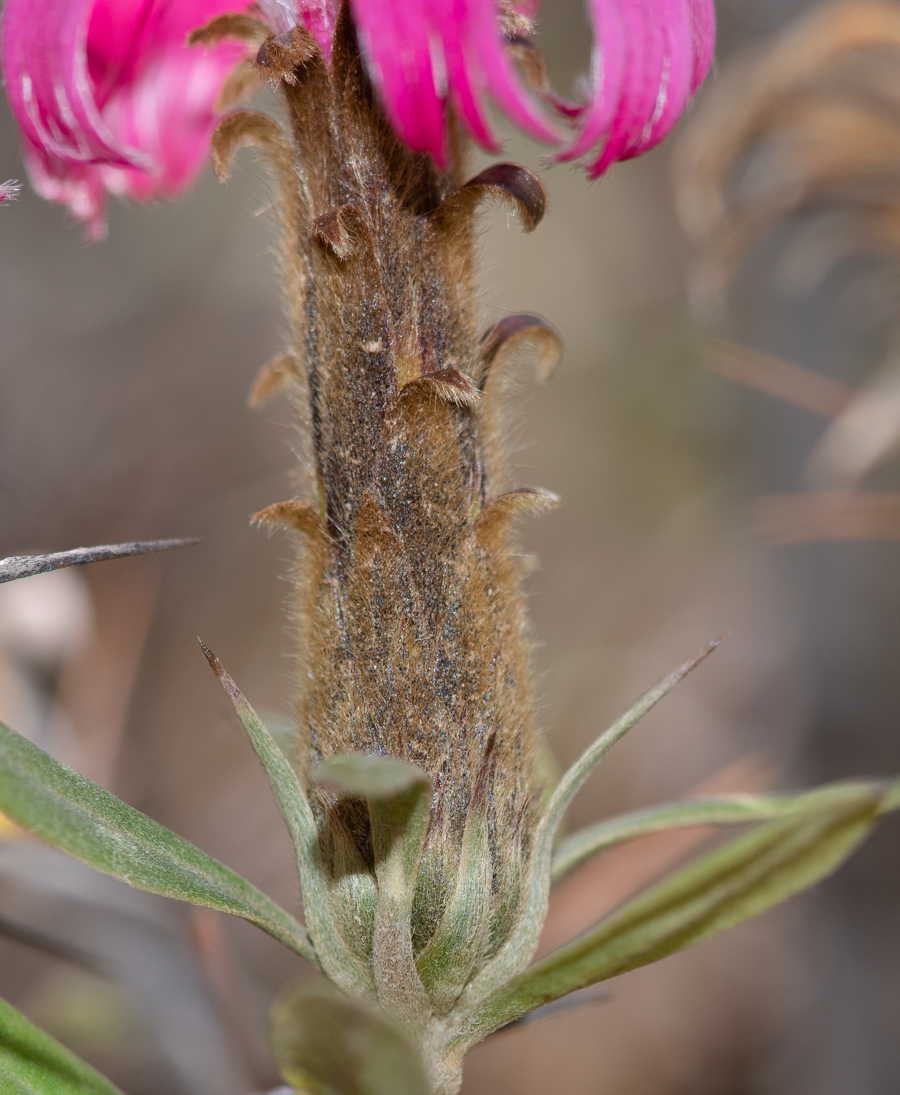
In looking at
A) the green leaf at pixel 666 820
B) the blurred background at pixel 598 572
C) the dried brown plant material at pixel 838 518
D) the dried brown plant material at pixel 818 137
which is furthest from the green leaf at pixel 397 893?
the dried brown plant material at pixel 818 137

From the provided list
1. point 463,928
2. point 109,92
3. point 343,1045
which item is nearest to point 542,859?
point 463,928

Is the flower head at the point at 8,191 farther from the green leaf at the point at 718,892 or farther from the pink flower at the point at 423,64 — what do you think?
the green leaf at the point at 718,892

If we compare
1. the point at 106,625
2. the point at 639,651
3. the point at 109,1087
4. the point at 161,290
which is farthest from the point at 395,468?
the point at 161,290

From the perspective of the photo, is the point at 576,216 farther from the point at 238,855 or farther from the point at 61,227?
the point at 238,855

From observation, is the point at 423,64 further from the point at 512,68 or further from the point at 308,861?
the point at 308,861

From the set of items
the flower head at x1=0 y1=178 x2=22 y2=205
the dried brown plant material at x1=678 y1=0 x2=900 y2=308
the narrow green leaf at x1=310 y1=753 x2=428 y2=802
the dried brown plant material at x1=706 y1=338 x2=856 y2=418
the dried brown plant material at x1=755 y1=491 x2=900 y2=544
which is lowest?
the narrow green leaf at x1=310 y1=753 x2=428 y2=802

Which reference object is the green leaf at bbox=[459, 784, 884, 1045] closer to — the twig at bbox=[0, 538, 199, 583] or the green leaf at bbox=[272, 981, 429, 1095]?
the green leaf at bbox=[272, 981, 429, 1095]

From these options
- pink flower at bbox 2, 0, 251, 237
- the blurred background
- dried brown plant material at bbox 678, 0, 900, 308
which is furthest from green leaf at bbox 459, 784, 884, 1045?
dried brown plant material at bbox 678, 0, 900, 308
